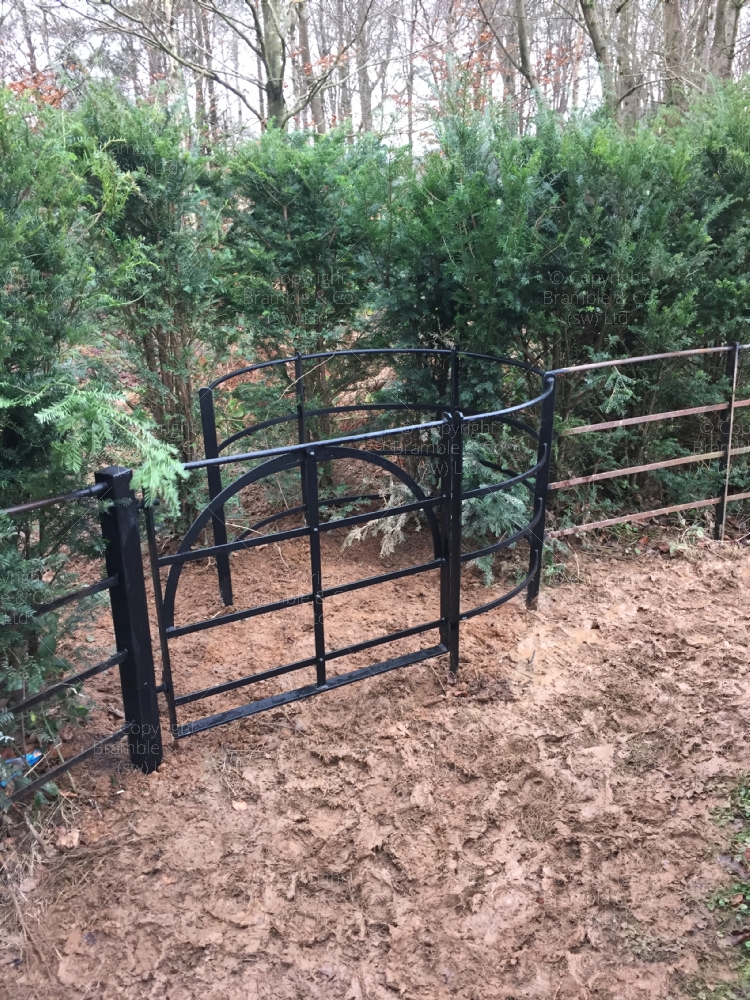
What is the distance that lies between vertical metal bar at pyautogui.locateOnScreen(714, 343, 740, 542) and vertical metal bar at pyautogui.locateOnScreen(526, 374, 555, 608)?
1561 millimetres

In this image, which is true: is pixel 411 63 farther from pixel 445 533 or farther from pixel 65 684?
pixel 65 684

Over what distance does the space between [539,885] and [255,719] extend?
136cm

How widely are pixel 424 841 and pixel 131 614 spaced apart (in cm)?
133

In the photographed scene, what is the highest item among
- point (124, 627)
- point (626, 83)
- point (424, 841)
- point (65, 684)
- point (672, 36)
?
point (672, 36)

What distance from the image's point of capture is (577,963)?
2.13 meters

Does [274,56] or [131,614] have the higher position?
[274,56]

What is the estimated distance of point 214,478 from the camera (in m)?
4.00

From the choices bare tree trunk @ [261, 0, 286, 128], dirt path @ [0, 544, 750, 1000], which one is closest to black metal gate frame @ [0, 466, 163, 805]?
dirt path @ [0, 544, 750, 1000]

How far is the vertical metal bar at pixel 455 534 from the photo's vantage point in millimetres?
3047

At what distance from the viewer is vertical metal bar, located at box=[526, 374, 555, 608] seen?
3.73 m

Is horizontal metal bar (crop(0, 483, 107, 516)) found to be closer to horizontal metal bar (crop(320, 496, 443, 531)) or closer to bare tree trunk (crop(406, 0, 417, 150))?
horizontal metal bar (crop(320, 496, 443, 531))

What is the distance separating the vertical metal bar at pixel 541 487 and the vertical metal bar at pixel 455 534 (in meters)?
0.71

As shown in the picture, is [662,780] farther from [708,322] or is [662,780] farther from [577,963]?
[708,322]

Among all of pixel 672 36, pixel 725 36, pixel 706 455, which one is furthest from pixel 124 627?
pixel 672 36
